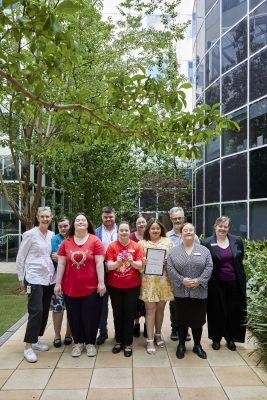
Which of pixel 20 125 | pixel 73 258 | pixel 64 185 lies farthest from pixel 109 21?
pixel 73 258

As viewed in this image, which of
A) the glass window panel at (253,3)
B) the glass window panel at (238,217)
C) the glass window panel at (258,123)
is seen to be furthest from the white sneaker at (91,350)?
the glass window panel at (253,3)

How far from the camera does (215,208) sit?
563 inches

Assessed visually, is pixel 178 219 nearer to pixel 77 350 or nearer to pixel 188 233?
pixel 188 233

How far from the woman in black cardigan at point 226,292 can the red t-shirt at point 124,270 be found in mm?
987

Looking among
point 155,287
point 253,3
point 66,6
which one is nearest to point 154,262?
point 155,287

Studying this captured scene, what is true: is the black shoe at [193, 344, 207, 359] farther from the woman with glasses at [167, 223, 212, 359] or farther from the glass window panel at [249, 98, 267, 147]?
the glass window panel at [249, 98, 267, 147]

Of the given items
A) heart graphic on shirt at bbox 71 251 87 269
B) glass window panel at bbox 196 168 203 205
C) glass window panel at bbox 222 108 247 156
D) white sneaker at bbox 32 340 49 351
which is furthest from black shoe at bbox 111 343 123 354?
glass window panel at bbox 196 168 203 205

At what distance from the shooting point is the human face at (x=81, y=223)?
557 centimetres

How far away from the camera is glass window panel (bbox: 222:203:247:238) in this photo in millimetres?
12233

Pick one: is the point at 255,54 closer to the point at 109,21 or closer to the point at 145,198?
the point at 109,21

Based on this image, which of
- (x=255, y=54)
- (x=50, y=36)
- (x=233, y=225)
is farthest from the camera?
(x=233, y=225)

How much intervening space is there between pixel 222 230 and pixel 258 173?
20.9 feet

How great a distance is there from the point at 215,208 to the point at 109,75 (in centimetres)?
1127

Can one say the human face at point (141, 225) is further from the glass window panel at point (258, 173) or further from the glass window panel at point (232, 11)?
the glass window panel at point (232, 11)
